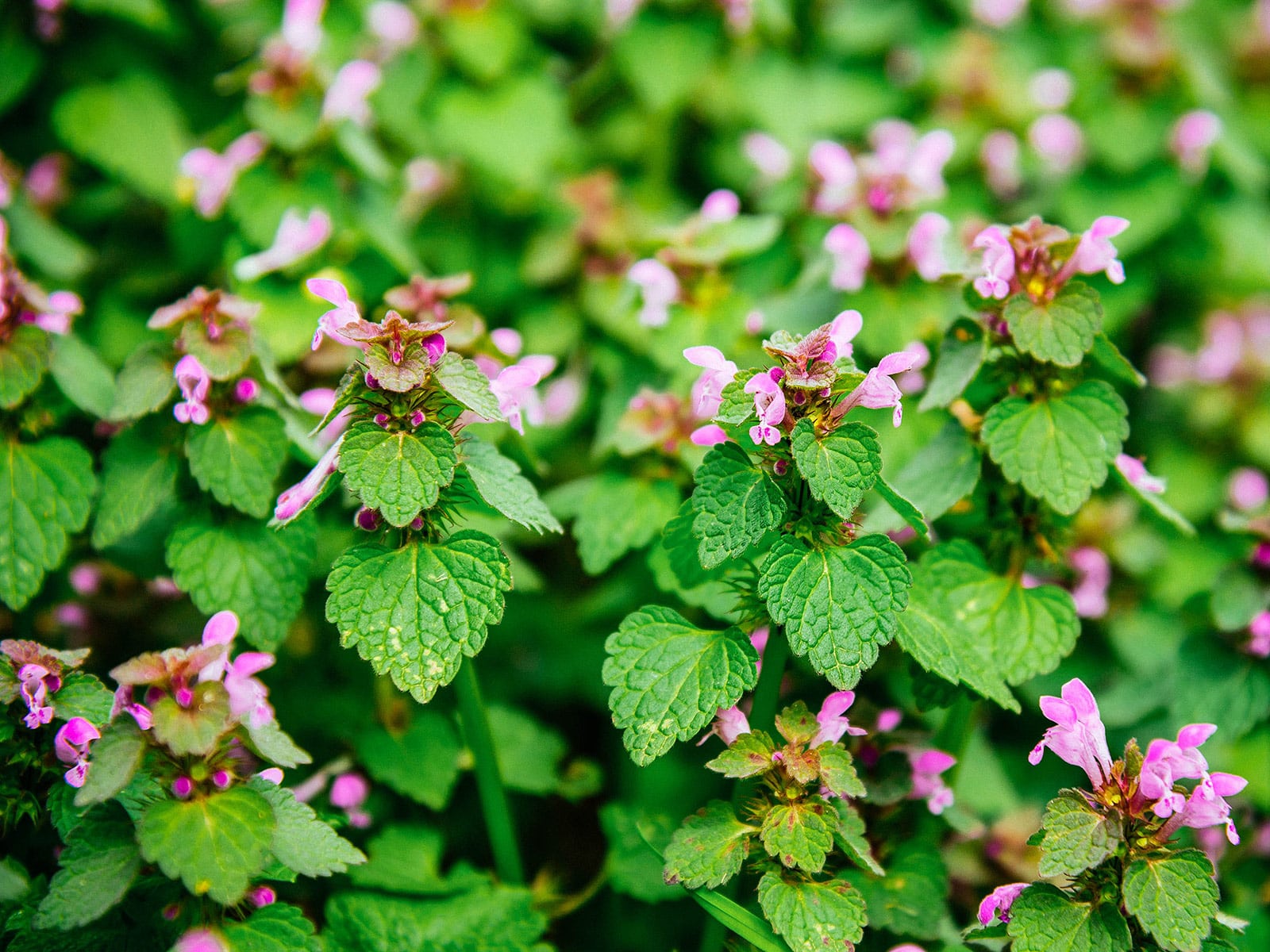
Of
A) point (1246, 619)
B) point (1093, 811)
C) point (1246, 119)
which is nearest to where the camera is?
point (1093, 811)

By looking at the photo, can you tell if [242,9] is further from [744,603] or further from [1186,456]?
[1186,456]

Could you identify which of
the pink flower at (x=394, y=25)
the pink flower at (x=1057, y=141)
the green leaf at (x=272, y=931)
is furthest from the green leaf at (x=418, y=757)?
the pink flower at (x=1057, y=141)

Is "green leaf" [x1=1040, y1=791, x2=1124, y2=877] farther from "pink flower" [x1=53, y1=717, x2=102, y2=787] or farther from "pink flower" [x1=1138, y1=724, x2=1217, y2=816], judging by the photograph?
"pink flower" [x1=53, y1=717, x2=102, y2=787]

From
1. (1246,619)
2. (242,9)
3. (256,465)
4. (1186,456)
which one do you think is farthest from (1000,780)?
(242,9)

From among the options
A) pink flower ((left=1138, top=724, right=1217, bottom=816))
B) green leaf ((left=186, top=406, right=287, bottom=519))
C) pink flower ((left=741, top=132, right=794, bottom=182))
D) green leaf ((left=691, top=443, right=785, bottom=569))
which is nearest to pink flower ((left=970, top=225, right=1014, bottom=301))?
green leaf ((left=691, top=443, right=785, bottom=569))

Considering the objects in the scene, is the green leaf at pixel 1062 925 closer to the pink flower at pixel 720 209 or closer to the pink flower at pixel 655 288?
the pink flower at pixel 655 288

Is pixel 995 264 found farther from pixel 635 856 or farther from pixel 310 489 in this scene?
pixel 635 856
